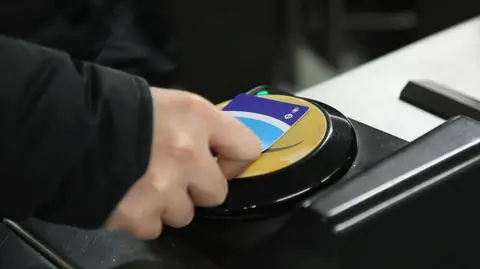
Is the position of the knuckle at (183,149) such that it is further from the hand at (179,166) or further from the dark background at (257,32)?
the dark background at (257,32)

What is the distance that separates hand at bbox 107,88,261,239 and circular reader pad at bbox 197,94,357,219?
0.01 metres

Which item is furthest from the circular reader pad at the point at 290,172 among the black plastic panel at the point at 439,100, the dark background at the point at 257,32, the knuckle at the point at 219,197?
the dark background at the point at 257,32

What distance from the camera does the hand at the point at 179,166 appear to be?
50 cm

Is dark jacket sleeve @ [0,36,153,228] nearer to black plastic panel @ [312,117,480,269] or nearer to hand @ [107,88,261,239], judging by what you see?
hand @ [107,88,261,239]

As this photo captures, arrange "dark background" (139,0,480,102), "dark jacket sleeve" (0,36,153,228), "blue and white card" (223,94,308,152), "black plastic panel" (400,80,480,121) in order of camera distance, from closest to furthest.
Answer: "dark jacket sleeve" (0,36,153,228) → "blue and white card" (223,94,308,152) → "black plastic panel" (400,80,480,121) → "dark background" (139,0,480,102)

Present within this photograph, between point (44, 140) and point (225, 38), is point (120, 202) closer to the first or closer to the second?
point (44, 140)

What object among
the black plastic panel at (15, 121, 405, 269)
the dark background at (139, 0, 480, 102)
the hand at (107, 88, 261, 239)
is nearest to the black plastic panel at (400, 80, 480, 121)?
the black plastic panel at (15, 121, 405, 269)

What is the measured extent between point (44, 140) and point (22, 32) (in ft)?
1.37

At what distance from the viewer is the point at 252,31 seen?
166 cm

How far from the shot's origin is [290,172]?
53 cm

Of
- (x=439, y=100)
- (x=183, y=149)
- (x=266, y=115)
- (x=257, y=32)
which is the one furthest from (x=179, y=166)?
(x=257, y=32)

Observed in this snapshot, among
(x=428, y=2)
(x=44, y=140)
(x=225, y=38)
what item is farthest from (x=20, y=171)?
(x=428, y=2)

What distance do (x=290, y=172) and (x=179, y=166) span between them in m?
0.08

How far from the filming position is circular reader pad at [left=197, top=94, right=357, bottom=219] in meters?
0.52
